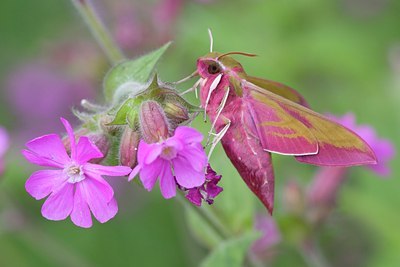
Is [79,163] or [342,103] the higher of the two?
[79,163]

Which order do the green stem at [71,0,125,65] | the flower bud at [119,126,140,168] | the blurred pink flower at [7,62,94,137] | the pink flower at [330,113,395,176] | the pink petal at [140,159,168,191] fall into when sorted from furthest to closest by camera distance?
the blurred pink flower at [7,62,94,137] < the pink flower at [330,113,395,176] < the green stem at [71,0,125,65] < the flower bud at [119,126,140,168] < the pink petal at [140,159,168,191]

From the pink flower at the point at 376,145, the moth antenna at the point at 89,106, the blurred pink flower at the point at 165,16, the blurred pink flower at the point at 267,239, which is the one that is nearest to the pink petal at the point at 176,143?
the moth antenna at the point at 89,106

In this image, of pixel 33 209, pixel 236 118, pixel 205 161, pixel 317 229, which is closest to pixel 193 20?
pixel 33 209

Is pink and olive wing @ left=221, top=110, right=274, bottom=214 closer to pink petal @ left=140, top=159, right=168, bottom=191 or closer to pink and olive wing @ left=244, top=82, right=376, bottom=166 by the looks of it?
pink and olive wing @ left=244, top=82, right=376, bottom=166

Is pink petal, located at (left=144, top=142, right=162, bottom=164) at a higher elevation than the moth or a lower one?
higher

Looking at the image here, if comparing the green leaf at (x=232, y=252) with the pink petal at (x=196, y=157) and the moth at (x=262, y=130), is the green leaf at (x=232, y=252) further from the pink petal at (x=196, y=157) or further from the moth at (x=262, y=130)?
the pink petal at (x=196, y=157)

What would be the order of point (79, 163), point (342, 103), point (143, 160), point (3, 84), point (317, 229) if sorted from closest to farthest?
point (143, 160), point (79, 163), point (317, 229), point (342, 103), point (3, 84)

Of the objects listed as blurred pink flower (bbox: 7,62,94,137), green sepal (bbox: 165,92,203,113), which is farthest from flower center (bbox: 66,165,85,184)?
blurred pink flower (bbox: 7,62,94,137)

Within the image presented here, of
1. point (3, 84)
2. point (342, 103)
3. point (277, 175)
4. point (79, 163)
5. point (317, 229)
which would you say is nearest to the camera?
point (79, 163)

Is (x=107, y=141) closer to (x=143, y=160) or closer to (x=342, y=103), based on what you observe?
(x=143, y=160)
